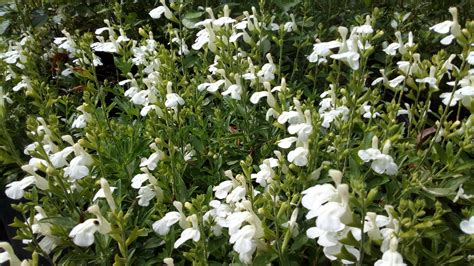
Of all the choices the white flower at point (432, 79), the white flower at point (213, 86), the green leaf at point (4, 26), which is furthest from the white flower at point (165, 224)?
the green leaf at point (4, 26)

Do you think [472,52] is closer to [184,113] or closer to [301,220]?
[301,220]

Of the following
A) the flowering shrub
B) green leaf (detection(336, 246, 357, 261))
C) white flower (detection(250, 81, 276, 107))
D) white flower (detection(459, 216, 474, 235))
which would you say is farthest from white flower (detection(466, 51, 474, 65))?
green leaf (detection(336, 246, 357, 261))

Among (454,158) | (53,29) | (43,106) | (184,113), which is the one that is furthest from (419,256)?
(53,29)

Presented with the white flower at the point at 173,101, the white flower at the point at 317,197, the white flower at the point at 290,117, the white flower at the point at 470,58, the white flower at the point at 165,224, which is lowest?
the white flower at the point at 165,224

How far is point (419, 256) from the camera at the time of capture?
138 centimetres

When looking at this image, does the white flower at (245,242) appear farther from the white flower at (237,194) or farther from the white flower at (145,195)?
the white flower at (145,195)

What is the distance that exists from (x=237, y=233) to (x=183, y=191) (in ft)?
1.45

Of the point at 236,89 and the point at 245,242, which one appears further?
the point at 236,89

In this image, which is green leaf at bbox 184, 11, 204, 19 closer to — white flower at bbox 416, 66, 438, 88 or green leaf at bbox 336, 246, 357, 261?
white flower at bbox 416, 66, 438, 88

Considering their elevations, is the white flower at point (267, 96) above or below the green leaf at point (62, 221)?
above

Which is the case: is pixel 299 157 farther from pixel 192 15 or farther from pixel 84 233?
pixel 192 15

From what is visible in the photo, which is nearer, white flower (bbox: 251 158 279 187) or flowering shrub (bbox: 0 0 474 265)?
flowering shrub (bbox: 0 0 474 265)

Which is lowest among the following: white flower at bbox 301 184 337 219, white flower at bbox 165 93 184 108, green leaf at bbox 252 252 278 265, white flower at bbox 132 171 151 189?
green leaf at bbox 252 252 278 265

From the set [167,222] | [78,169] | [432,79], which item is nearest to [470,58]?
[432,79]
